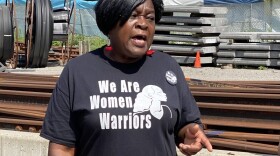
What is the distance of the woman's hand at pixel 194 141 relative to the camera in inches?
107

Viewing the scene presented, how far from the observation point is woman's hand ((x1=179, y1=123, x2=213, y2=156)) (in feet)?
8.92

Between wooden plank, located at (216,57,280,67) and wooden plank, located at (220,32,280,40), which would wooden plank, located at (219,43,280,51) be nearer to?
wooden plank, located at (220,32,280,40)

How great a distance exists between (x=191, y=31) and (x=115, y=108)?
14.7m

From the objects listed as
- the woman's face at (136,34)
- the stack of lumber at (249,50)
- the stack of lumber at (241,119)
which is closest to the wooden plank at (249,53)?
the stack of lumber at (249,50)

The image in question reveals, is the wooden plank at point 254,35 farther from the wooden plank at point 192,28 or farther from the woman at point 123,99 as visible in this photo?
the woman at point 123,99

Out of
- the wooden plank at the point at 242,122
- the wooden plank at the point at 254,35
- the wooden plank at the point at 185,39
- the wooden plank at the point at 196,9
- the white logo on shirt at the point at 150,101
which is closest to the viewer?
the white logo on shirt at the point at 150,101

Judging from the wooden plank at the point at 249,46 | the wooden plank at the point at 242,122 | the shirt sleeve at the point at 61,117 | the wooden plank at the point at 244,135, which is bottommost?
the wooden plank at the point at 249,46

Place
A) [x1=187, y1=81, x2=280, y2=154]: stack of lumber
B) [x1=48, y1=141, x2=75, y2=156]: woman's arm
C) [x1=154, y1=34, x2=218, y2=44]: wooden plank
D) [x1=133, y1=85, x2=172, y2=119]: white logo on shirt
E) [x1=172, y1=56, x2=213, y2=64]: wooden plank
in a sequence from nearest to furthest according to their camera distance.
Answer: [x1=133, y1=85, x2=172, y2=119]: white logo on shirt, [x1=48, y1=141, x2=75, y2=156]: woman's arm, [x1=187, y1=81, x2=280, y2=154]: stack of lumber, [x1=154, y1=34, x2=218, y2=44]: wooden plank, [x1=172, y1=56, x2=213, y2=64]: wooden plank

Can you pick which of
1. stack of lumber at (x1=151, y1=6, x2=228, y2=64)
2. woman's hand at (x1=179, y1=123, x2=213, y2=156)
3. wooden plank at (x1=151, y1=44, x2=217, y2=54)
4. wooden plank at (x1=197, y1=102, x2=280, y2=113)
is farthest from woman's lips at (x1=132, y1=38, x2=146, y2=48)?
wooden plank at (x1=151, y1=44, x2=217, y2=54)

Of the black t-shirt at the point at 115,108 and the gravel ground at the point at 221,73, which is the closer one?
the black t-shirt at the point at 115,108

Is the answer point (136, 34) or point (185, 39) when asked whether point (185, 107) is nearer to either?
point (136, 34)

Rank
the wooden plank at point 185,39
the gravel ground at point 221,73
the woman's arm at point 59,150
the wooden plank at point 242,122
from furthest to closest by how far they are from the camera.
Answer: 1. the wooden plank at point 185,39
2. the gravel ground at point 221,73
3. the wooden plank at point 242,122
4. the woman's arm at point 59,150

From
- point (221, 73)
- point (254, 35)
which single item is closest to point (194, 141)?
point (221, 73)

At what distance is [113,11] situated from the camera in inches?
107
